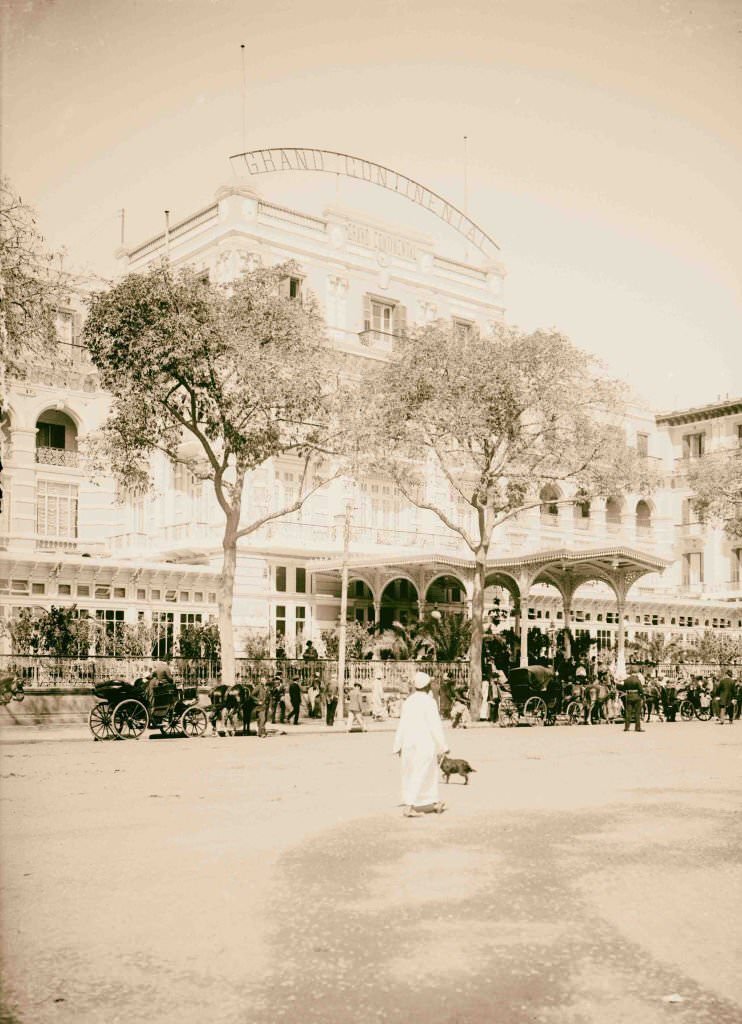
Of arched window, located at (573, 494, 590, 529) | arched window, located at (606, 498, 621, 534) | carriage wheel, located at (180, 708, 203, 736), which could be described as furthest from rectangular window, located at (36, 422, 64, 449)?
arched window, located at (606, 498, 621, 534)

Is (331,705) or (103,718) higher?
(103,718)

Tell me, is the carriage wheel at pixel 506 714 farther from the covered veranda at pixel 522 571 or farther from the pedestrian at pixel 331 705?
the pedestrian at pixel 331 705

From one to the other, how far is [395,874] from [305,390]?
57.0 feet

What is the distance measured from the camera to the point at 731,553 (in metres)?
58.9

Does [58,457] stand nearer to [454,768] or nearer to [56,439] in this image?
[56,439]

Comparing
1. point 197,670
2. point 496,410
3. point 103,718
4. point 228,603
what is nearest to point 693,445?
point 496,410

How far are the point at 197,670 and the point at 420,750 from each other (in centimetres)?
1708

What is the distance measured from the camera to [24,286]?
54.5ft

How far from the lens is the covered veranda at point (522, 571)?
33.8 meters

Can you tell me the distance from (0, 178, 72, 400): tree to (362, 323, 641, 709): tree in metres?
12.4

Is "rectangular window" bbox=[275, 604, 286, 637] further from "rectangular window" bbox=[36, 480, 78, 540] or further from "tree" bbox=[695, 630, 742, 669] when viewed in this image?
"tree" bbox=[695, 630, 742, 669]

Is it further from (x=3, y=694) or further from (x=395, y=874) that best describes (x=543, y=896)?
(x=3, y=694)

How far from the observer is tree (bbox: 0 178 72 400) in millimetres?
14399

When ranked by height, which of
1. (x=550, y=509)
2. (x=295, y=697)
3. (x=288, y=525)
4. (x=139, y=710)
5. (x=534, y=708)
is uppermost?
(x=550, y=509)
